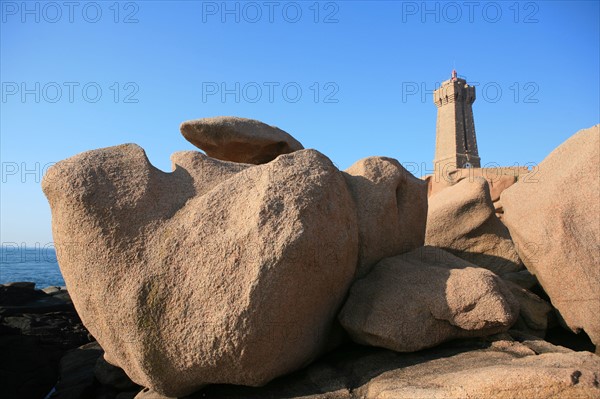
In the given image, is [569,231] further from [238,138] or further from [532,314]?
[238,138]

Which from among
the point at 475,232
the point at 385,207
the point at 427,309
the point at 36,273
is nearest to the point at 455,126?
the point at 475,232

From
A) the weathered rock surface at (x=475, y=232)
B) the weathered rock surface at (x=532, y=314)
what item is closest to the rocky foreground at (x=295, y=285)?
the weathered rock surface at (x=532, y=314)

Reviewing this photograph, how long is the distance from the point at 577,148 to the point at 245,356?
13.1 ft

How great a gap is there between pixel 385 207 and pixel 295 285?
1.40m

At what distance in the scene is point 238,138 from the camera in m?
5.14

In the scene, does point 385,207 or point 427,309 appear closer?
point 427,309

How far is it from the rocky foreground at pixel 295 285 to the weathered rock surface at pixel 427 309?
1cm

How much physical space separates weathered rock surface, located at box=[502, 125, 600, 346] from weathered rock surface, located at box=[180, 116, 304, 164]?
2741mm

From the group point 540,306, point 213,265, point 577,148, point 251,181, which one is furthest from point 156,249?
point 577,148

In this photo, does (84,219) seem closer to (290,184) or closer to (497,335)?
(290,184)

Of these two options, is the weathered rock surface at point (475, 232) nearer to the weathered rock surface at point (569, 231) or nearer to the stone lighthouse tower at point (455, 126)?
→ the weathered rock surface at point (569, 231)

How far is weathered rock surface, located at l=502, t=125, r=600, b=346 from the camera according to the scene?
4312 millimetres

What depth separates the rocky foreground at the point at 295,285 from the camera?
10.6 feet

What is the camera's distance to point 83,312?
3.77m
